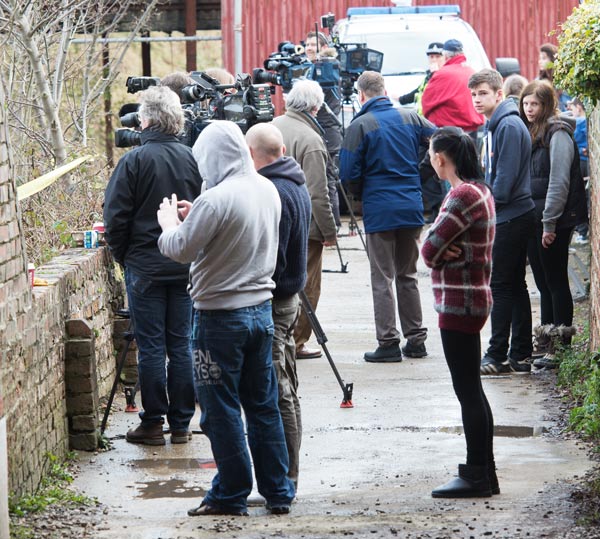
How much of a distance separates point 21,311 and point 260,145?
4.48 feet

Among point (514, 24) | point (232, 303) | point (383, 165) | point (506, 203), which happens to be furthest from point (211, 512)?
point (514, 24)

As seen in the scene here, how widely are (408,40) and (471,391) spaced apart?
36.8 feet

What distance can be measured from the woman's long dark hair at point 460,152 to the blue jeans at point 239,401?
1.15 metres

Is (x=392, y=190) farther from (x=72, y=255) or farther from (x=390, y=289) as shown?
(x=72, y=255)

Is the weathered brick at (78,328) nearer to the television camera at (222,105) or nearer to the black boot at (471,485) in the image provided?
the television camera at (222,105)

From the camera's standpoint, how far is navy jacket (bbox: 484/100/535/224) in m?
8.04

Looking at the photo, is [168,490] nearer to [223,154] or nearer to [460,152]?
[223,154]

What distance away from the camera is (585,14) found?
6.56 metres

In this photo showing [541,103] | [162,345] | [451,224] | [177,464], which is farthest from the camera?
[541,103]

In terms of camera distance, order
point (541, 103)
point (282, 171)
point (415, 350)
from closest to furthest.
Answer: point (282, 171) → point (541, 103) → point (415, 350)

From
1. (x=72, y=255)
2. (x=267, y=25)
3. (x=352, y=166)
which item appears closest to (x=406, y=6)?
(x=267, y=25)

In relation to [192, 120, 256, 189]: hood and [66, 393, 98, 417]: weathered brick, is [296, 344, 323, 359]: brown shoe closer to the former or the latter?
[66, 393, 98, 417]: weathered brick

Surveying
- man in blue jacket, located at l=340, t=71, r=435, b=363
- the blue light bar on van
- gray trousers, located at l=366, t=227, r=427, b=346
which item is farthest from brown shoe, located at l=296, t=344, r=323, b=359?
the blue light bar on van

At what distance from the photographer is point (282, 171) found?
5.69m
